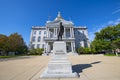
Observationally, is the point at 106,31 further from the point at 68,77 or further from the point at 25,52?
the point at 25,52

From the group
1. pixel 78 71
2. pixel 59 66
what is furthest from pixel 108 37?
pixel 59 66

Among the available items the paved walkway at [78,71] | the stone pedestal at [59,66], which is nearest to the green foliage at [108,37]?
the paved walkway at [78,71]

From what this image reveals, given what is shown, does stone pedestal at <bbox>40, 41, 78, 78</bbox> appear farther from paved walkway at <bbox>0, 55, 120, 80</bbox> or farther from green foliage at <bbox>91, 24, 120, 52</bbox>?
green foliage at <bbox>91, 24, 120, 52</bbox>

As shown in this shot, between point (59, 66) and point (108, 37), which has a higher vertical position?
point (108, 37)

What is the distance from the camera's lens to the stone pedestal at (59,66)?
633 centimetres

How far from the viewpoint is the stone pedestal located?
6.33 metres

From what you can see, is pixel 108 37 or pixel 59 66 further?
pixel 108 37

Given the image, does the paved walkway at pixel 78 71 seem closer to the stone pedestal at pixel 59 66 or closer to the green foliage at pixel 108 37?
the stone pedestal at pixel 59 66

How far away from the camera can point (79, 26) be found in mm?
74750

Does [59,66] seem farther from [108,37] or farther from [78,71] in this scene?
[108,37]

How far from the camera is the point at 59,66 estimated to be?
6.88m

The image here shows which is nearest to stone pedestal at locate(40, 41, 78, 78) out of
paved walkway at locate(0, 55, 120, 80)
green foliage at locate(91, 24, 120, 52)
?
paved walkway at locate(0, 55, 120, 80)

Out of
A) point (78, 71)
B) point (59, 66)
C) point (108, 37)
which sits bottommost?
point (78, 71)

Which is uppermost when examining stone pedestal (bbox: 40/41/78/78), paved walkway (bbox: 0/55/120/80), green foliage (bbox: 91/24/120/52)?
green foliage (bbox: 91/24/120/52)
